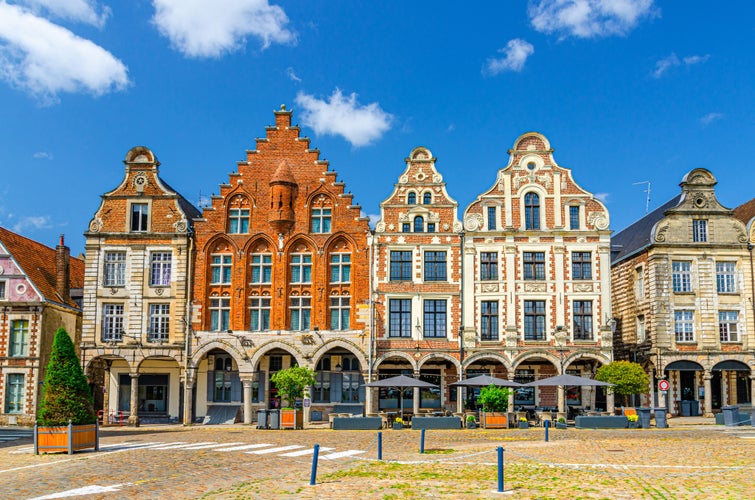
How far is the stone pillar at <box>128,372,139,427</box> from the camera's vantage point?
41.2 m

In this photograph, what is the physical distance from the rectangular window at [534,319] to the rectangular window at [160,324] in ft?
60.5

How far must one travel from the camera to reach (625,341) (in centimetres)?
4631

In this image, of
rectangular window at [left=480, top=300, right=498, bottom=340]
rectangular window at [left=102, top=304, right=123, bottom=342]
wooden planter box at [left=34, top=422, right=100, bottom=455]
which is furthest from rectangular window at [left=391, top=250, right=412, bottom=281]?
wooden planter box at [left=34, top=422, right=100, bottom=455]

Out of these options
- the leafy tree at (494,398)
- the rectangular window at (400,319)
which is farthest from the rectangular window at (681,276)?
the rectangular window at (400,319)

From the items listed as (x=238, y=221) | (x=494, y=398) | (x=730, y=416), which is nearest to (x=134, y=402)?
(x=238, y=221)

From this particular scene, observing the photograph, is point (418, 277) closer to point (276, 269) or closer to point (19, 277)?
point (276, 269)

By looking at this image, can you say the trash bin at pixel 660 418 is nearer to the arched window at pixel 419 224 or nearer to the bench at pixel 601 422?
the bench at pixel 601 422

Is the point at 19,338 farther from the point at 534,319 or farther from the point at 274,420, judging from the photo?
the point at 534,319

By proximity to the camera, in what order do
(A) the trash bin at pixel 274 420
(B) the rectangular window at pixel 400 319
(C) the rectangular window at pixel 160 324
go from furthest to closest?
(C) the rectangular window at pixel 160 324
(B) the rectangular window at pixel 400 319
(A) the trash bin at pixel 274 420

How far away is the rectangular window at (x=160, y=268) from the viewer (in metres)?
43.3

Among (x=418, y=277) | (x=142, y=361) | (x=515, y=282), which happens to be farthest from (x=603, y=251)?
(x=142, y=361)

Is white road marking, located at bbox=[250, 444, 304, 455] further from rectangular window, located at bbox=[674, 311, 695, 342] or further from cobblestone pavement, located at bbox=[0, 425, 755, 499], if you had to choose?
rectangular window, located at bbox=[674, 311, 695, 342]

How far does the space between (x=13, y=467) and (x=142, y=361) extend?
22136 millimetres

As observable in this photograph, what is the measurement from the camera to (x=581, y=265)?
42062 millimetres
